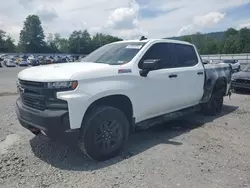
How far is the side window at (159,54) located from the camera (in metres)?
4.88

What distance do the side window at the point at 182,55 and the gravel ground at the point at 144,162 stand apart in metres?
1.47

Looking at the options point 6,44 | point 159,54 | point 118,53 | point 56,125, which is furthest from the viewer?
point 6,44

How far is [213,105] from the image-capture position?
7066mm

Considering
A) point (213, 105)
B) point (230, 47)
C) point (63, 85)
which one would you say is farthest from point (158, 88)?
point (230, 47)

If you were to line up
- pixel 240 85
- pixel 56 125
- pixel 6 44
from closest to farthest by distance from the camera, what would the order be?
pixel 56 125, pixel 240 85, pixel 6 44

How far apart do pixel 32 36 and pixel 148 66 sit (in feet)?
396

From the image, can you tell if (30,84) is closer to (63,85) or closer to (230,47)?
(63,85)

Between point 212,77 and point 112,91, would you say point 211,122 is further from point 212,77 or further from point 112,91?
point 112,91

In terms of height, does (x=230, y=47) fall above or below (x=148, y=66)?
above

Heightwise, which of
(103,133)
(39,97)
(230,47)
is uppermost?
(230,47)

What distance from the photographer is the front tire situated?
3797mm

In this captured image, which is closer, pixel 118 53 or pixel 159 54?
pixel 118 53

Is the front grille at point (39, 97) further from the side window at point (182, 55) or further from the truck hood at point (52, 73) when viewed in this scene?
the side window at point (182, 55)

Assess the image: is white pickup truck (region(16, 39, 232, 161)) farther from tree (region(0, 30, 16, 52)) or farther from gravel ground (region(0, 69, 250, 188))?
tree (region(0, 30, 16, 52))
